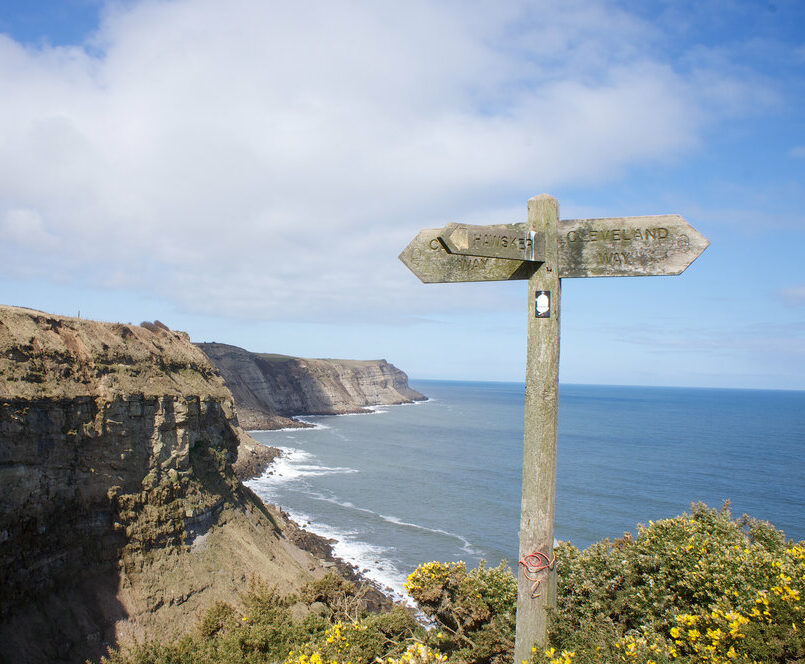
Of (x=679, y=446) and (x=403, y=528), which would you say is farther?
(x=679, y=446)

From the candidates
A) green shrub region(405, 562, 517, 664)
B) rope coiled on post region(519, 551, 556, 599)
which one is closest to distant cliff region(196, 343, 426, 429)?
green shrub region(405, 562, 517, 664)

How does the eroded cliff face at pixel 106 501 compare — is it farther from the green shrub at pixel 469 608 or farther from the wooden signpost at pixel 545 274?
the wooden signpost at pixel 545 274

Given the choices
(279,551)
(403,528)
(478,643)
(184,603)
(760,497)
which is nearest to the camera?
(478,643)

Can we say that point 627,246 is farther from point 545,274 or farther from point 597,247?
point 545,274

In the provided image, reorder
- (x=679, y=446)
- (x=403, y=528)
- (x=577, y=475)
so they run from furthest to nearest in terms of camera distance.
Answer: (x=679, y=446) → (x=577, y=475) → (x=403, y=528)

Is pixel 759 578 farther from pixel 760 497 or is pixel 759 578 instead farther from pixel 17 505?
pixel 760 497

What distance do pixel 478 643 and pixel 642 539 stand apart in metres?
2.88

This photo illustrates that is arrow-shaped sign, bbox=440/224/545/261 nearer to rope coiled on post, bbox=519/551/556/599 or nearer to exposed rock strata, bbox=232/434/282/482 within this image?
rope coiled on post, bbox=519/551/556/599

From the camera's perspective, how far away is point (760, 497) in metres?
48.3

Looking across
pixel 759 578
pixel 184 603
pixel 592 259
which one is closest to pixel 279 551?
pixel 184 603

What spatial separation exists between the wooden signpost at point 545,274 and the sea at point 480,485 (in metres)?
25.5

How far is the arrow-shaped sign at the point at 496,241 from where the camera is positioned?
390 cm

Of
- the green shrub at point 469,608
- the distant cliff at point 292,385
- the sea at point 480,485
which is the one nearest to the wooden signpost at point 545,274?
the green shrub at point 469,608

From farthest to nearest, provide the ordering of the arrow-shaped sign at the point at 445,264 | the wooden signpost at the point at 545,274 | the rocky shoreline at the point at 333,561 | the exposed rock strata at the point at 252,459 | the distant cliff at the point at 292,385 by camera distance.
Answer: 1. the distant cliff at the point at 292,385
2. the exposed rock strata at the point at 252,459
3. the rocky shoreline at the point at 333,561
4. the arrow-shaped sign at the point at 445,264
5. the wooden signpost at the point at 545,274
